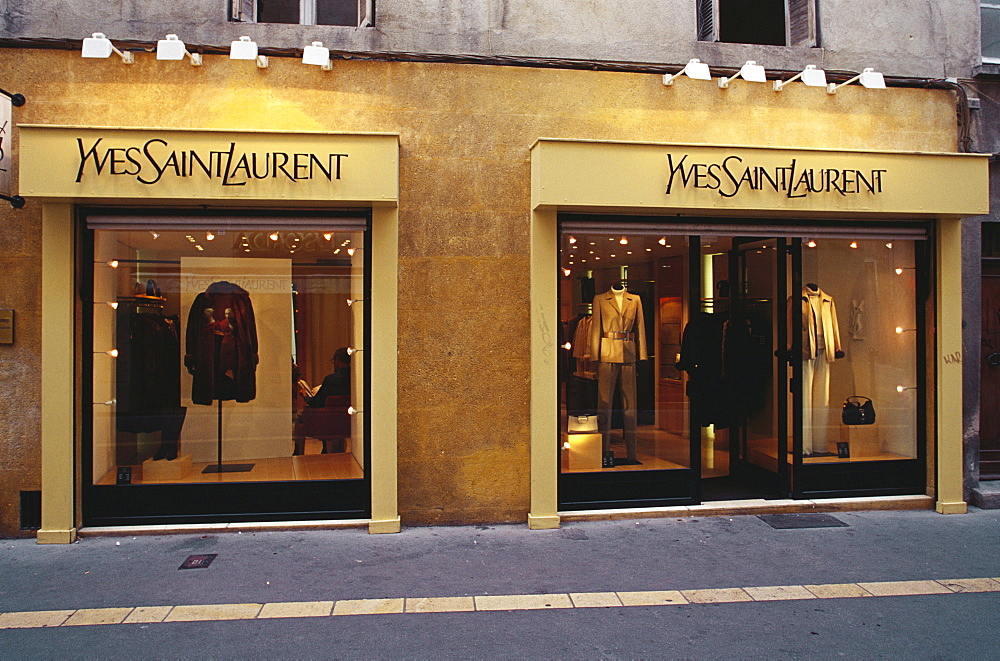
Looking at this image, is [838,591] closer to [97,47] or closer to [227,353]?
[227,353]

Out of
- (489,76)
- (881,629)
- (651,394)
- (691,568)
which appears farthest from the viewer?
(651,394)

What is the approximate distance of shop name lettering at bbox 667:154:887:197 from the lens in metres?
6.48

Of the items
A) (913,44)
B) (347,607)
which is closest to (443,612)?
(347,607)

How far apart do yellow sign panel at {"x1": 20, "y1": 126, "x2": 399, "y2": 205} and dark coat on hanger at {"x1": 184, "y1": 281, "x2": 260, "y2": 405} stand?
1.24 metres

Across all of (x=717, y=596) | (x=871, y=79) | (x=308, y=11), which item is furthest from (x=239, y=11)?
(x=717, y=596)

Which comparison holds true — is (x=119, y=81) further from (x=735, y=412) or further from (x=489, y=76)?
(x=735, y=412)

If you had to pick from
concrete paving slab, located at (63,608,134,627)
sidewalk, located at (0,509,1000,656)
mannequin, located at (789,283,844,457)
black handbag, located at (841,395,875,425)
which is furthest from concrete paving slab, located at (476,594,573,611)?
black handbag, located at (841,395,875,425)

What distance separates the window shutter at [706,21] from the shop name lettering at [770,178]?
1.70m

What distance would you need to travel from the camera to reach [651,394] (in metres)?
7.29

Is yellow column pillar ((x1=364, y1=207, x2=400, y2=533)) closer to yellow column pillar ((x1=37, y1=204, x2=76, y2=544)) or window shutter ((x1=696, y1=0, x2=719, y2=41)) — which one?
yellow column pillar ((x1=37, y1=204, x2=76, y2=544))

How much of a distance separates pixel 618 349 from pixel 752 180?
213 centimetres

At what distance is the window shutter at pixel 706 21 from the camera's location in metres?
7.32

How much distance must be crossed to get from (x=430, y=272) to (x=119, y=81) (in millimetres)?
3319

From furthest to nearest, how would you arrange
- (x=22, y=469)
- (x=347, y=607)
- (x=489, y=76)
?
(x=489, y=76), (x=22, y=469), (x=347, y=607)
